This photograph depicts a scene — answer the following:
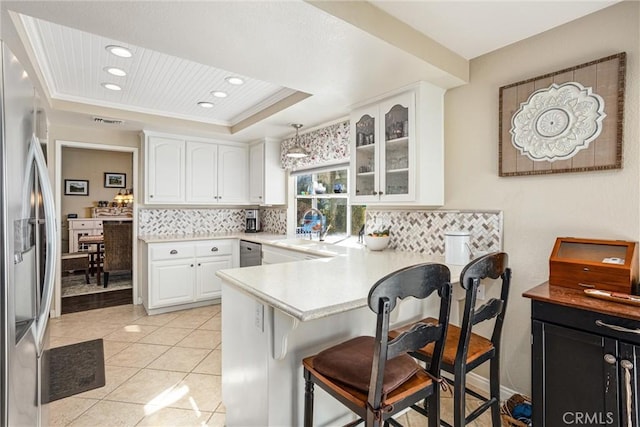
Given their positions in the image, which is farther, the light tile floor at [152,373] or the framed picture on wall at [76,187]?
the framed picture on wall at [76,187]

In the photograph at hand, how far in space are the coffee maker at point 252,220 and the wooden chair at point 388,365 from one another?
12.1 ft

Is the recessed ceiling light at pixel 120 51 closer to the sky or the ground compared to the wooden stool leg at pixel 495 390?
closer to the sky

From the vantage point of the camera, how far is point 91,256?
6.16 meters

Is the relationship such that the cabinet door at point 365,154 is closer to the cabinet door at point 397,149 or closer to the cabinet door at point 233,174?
the cabinet door at point 397,149

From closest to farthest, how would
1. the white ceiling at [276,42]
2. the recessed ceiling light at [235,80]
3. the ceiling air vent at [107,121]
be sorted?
the white ceiling at [276,42]
the recessed ceiling light at [235,80]
the ceiling air vent at [107,121]

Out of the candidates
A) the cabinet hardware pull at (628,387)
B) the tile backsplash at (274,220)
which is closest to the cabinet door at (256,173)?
the tile backsplash at (274,220)

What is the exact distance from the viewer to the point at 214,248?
419 cm

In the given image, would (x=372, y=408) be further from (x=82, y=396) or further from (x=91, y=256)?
(x=91, y=256)

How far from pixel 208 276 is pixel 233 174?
147cm

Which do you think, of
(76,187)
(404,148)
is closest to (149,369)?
(404,148)

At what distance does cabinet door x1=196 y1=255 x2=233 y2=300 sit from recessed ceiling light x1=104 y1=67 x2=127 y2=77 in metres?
2.24

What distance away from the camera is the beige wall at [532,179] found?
5.41 feet

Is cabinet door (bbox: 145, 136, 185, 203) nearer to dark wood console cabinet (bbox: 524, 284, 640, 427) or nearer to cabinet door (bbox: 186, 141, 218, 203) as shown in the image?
cabinet door (bbox: 186, 141, 218, 203)

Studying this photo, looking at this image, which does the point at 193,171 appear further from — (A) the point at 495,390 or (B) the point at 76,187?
(B) the point at 76,187
